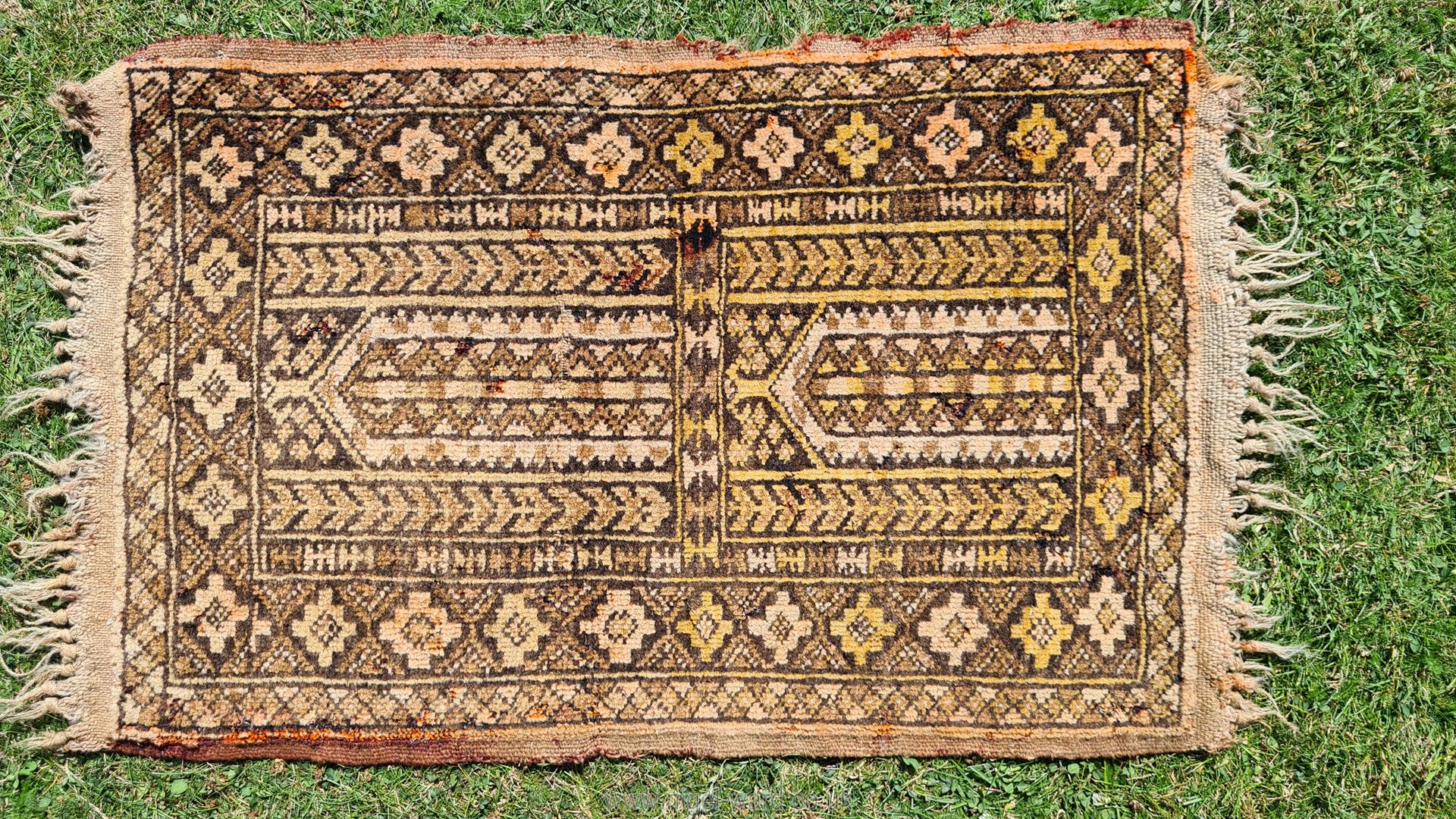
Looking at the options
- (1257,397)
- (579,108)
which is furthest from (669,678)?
(1257,397)

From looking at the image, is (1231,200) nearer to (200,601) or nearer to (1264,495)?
(1264,495)

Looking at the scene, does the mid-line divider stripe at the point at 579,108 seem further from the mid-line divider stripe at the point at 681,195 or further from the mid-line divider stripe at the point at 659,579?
the mid-line divider stripe at the point at 659,579

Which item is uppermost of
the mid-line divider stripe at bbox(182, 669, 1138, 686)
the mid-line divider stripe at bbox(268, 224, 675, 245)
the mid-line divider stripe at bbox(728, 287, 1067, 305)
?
the mid-line divider stripe at bbox(268, 224, 675, 245)

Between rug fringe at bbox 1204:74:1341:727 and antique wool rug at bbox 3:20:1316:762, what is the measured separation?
0.01 meters

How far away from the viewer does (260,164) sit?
219 cm

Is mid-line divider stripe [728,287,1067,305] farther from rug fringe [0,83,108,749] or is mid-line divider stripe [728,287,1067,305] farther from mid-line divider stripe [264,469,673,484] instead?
rug fringe [0,83,108,749]

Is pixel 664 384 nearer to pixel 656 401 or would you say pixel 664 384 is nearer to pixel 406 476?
pixel 656 401

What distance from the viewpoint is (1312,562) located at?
7.07 ft

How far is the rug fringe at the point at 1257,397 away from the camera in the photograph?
7.00 feet

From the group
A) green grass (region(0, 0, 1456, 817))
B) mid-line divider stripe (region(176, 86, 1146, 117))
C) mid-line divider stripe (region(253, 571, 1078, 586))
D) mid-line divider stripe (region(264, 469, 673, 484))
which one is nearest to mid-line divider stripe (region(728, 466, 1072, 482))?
mid-line divider stripe (region(253, 571, 1078, 586))

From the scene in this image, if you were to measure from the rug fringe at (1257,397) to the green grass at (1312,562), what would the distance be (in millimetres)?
50

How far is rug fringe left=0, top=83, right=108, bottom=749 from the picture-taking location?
2.17m

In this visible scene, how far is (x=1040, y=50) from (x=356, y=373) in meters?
1.97

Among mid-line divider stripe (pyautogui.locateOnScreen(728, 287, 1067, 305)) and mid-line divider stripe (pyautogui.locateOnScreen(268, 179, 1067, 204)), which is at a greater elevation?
mid-line divider stripe (pyautogui.locateOnScreen(268, 179, 1067, 204))
